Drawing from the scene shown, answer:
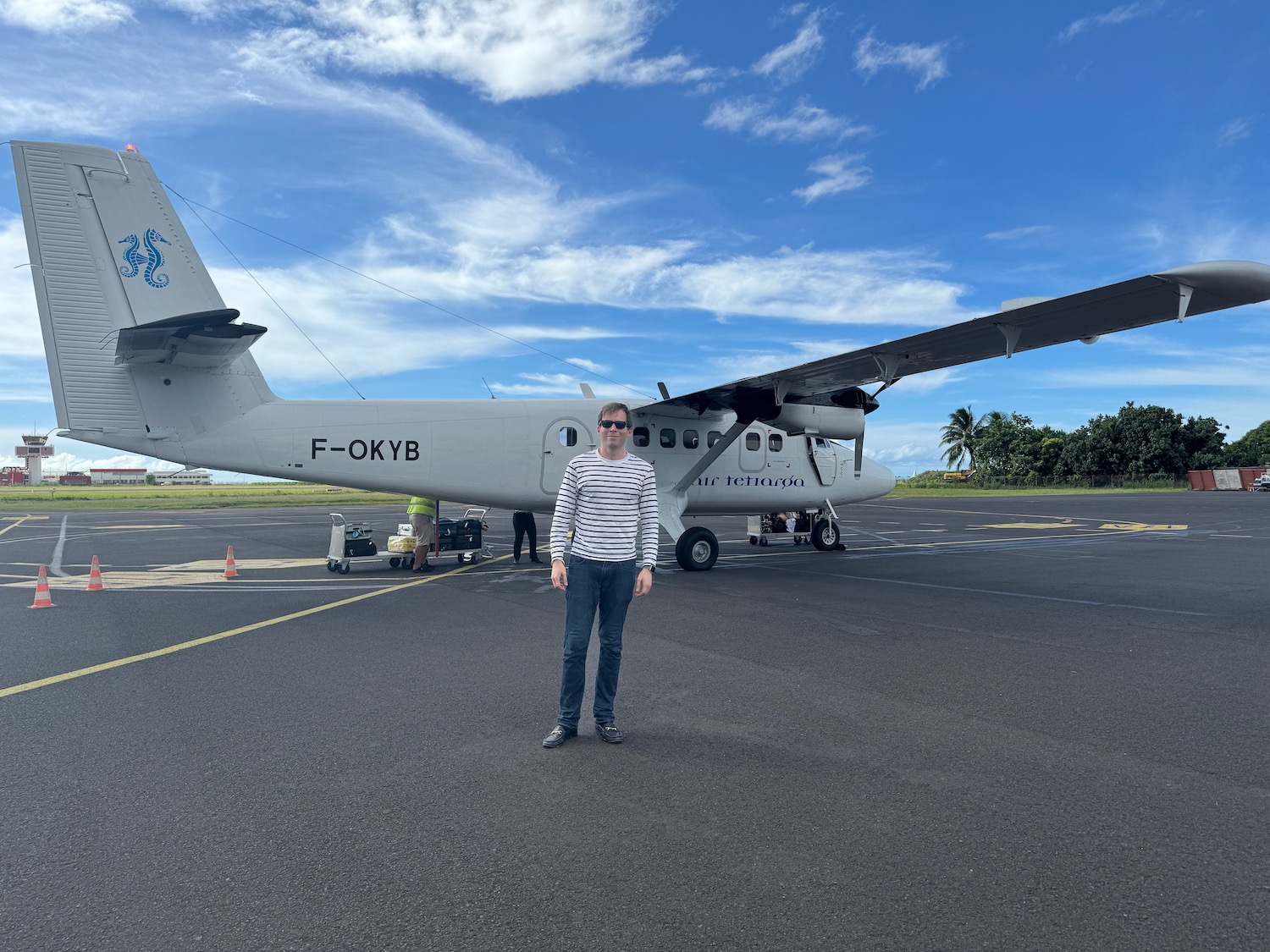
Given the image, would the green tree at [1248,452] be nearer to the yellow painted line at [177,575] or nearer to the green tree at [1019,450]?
the green tree at [1019,450]

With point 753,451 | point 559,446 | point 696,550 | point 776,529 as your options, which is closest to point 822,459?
point 753,451

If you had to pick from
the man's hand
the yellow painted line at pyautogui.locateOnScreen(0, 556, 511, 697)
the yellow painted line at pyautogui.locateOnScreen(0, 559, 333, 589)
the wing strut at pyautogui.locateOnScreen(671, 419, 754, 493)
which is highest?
the wing strut at pyautogui.locateOnScreen(671, 419, 754, 493)

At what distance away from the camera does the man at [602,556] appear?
4.70 m

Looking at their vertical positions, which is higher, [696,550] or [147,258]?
[147,258]

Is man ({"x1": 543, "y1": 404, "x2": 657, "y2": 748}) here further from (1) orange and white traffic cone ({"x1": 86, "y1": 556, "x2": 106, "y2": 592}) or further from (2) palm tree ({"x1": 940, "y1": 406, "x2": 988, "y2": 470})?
(2) palm tree ({"x1": 940, "y1": 406, "x2": 988, "y2": 470})

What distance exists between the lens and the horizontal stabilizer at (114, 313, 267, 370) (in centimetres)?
1027

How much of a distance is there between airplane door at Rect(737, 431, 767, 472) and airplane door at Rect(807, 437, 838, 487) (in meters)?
1.39

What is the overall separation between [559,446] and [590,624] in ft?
30.8

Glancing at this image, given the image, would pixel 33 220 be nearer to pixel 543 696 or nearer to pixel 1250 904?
pixel 543 696

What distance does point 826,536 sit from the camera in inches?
695

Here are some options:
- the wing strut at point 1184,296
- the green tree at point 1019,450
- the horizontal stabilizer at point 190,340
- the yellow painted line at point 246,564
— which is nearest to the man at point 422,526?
the yellow painted line at point 246,564

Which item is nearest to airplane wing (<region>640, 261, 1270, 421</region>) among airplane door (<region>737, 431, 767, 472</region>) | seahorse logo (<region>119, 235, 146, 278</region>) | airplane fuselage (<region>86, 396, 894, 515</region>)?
airplane door (<region>737, 431, 767, 472</region>)

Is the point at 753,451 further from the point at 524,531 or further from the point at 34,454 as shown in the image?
the point at 34,454

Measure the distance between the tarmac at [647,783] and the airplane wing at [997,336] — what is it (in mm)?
4030
